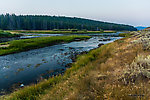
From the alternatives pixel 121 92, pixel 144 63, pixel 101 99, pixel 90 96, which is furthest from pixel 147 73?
pixel 90 96

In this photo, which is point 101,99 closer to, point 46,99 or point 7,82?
point 46,99

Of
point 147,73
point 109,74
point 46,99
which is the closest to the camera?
point 147,73

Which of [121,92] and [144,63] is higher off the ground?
[144,63]

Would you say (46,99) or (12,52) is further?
(12,52)

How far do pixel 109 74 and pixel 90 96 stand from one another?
5.96ft

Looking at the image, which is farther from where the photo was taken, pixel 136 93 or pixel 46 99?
pixel 46 99

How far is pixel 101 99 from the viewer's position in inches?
115

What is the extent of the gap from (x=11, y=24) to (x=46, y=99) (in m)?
131

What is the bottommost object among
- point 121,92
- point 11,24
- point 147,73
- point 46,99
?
point 46,99

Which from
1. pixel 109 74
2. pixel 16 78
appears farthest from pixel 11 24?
pixel 109 74

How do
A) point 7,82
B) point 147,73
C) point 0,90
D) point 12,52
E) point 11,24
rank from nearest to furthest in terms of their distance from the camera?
point 147,73 → point 0,90 → point 7,82 → point 12,52 → point 11,24

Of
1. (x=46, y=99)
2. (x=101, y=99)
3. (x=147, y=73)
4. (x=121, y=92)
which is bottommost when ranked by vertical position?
(x=46, y=99)

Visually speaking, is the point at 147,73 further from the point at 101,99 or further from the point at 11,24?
the point at 11,24

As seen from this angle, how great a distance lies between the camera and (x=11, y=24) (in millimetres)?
107062
